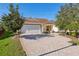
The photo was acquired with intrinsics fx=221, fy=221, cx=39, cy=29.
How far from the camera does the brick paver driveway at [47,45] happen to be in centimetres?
512

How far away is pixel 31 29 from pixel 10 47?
685 mm

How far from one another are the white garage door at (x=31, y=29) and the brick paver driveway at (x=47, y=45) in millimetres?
101

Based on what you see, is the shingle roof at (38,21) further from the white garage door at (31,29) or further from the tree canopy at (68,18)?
the tree canopy at (68,18)

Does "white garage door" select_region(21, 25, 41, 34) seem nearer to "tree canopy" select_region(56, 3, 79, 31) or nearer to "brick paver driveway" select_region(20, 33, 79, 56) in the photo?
"brick paver driveway" select_region(20, 33, 79, 56)

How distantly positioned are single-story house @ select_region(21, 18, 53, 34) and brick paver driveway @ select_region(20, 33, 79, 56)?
0.13m

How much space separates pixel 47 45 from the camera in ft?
17.3

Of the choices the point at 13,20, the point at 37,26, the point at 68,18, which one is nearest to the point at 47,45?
the point at 37,26

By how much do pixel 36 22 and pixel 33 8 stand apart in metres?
0.39

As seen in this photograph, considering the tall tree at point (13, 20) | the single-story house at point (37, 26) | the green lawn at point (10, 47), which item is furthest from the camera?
the single-story house at point (37, 26)

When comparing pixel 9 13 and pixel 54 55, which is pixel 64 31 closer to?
pixel 54 55

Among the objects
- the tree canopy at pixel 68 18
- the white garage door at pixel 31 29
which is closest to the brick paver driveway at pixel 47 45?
the white garage door at pixel 31 29

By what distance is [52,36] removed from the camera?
5.43m

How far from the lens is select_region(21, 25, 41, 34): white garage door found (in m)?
5.36

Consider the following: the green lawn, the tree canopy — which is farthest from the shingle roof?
the green lawn
